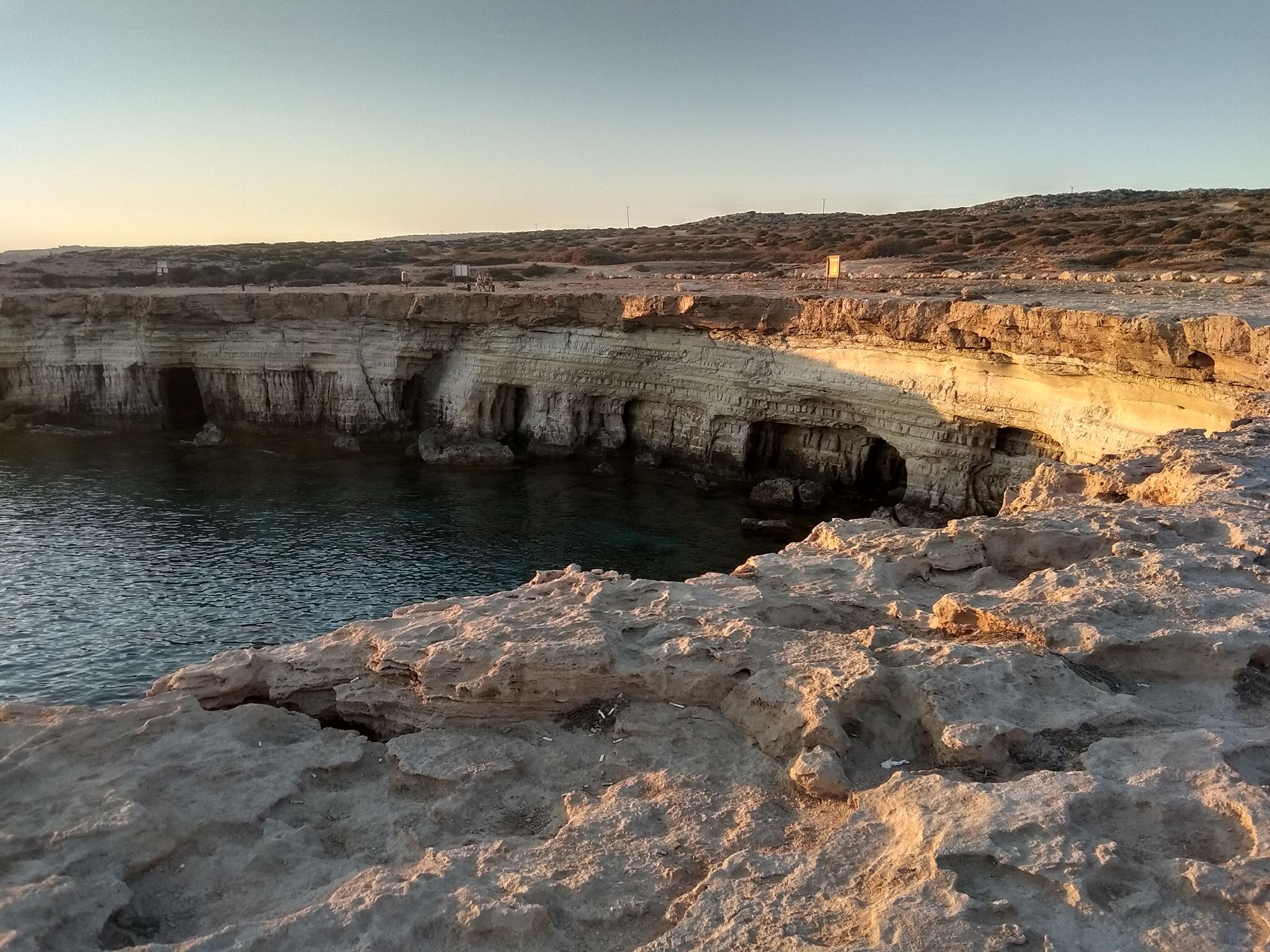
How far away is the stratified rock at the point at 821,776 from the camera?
17.8 ft

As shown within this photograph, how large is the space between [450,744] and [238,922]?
6.11 feet

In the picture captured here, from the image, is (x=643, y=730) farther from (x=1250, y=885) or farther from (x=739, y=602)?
(x=1250, y=885)

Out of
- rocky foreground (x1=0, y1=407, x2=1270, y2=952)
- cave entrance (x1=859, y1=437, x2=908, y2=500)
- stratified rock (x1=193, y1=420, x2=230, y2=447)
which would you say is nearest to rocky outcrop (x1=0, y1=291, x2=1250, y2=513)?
cave entrance (x1=859, y1=437, x2=908, y2=500)

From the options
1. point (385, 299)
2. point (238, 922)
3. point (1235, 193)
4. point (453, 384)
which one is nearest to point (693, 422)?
point (453, 384)

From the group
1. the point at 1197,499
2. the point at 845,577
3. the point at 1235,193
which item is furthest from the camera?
the point at 1235,193

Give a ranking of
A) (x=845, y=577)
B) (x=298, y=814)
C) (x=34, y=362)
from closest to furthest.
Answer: (x=298, y=814) → (x=845, y=577) → (x=34, y=362)

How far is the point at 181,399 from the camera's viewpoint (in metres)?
31.7

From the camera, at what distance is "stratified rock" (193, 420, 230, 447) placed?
91.6 feet

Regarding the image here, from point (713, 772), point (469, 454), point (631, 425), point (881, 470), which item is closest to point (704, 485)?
point (631, 425)

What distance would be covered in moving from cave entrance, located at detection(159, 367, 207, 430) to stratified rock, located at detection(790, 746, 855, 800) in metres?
29.5

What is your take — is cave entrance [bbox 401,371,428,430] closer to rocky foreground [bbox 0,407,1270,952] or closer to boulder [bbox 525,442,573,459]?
boulder [bbox 525,442,573,459]

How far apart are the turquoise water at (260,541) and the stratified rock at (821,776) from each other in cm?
1079

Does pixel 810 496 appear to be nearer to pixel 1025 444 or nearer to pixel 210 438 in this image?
pixel 1025 444

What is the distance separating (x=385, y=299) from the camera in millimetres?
Result: 27953
